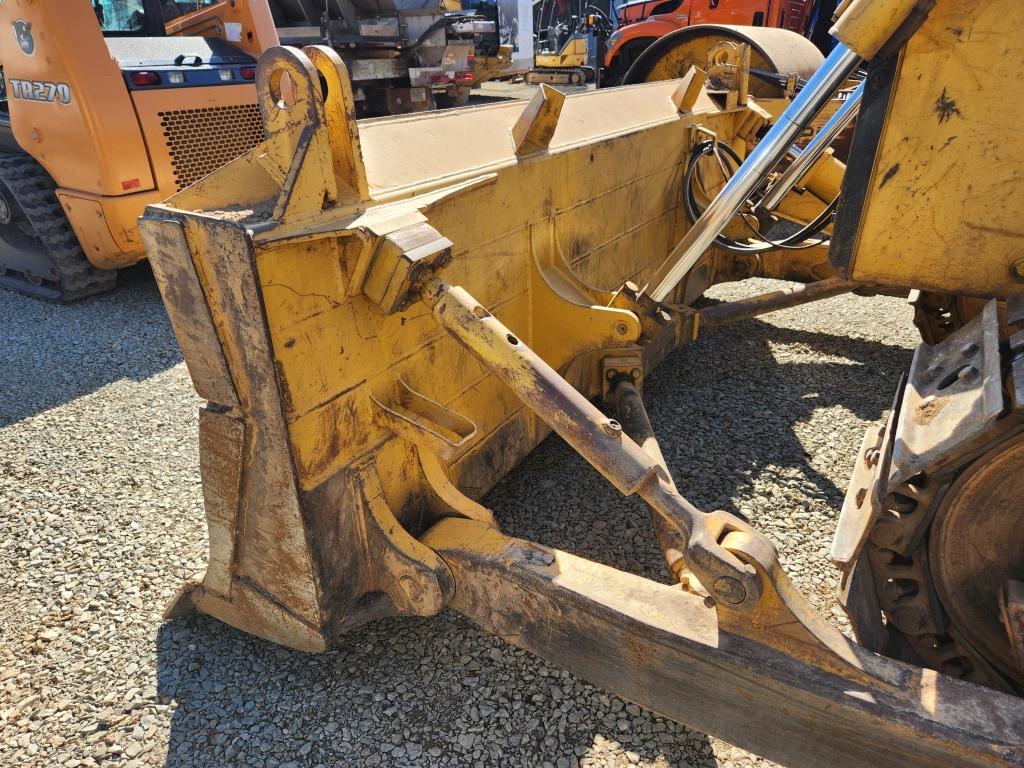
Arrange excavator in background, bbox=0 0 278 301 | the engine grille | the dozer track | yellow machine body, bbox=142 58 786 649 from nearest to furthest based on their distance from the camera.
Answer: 1. yellow machine body, bbox=142 58 786 649
2. excavator in background, bbox=0 0 278 301
3. the engine grille
4. the dozer track

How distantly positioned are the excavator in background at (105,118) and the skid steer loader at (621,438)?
3.48m

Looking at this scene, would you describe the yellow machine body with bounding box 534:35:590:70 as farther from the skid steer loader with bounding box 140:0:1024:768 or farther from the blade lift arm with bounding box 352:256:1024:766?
the blade lift arm with bounding box 352:256:1024:766

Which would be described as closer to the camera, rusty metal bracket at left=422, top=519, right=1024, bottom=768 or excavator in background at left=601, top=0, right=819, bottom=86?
rusty metal bracket at left=422, top=519, right=1024, bottom=768

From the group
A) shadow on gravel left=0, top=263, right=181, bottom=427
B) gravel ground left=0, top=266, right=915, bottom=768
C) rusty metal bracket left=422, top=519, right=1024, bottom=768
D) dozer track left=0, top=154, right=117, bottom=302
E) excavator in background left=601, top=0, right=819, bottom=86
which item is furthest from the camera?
excavator in background left=601, top=0, right=819, bottom=86

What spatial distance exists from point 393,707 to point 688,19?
33.9ft

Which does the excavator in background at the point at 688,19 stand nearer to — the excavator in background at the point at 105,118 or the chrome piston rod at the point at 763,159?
the excavator in background at the point at 105,118

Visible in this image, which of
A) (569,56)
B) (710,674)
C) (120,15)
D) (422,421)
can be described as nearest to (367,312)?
(422,421)

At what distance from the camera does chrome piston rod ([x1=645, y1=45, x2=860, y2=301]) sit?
199 centimetres

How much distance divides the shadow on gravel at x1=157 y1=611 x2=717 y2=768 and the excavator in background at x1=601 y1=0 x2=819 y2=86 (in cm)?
868

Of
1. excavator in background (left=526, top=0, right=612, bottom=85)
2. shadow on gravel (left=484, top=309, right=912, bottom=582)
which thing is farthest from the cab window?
excavator in background (left=526, top=0, right=612, bottom=85)

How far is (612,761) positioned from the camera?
1849 mm

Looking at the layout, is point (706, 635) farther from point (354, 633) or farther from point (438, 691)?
point (354, 633)

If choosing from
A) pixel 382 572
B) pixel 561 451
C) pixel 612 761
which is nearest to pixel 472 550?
pixel 382 572

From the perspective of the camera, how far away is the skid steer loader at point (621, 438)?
1.46 metres
